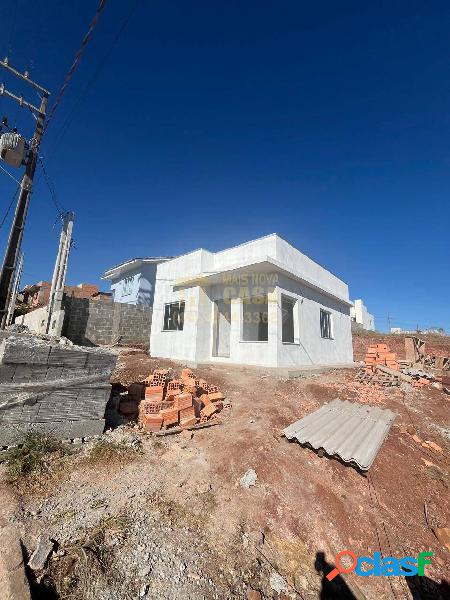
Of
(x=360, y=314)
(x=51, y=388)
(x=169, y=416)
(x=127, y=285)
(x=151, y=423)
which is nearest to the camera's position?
(x=51, y=388)

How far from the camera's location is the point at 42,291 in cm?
2095

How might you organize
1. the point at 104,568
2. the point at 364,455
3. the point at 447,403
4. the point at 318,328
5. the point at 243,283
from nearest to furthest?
the point at 104,568 → the point at 364,455 → the point at 447,403 → the point at 243,283 → the point at 318,328

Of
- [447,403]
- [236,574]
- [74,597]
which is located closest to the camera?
[74,597]

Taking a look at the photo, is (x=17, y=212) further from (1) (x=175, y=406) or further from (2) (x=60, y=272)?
(1) (x=175, y=406)

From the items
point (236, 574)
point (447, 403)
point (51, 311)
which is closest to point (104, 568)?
point (236, 574)

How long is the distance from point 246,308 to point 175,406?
7.15 meters

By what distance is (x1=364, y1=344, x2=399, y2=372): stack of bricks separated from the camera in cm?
1212

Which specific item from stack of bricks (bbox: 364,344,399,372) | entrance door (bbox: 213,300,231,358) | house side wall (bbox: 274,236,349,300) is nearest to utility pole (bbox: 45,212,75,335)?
entrance door (bbox: 213,300,231,358)

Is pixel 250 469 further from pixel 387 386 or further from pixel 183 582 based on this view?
pixel 387 386

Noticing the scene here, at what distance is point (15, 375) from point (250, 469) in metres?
3.41

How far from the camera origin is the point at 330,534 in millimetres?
3021

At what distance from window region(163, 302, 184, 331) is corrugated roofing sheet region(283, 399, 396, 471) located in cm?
758

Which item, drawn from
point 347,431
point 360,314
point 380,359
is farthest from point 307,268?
point 360,314

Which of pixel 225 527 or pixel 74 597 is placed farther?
pixel 225 527
